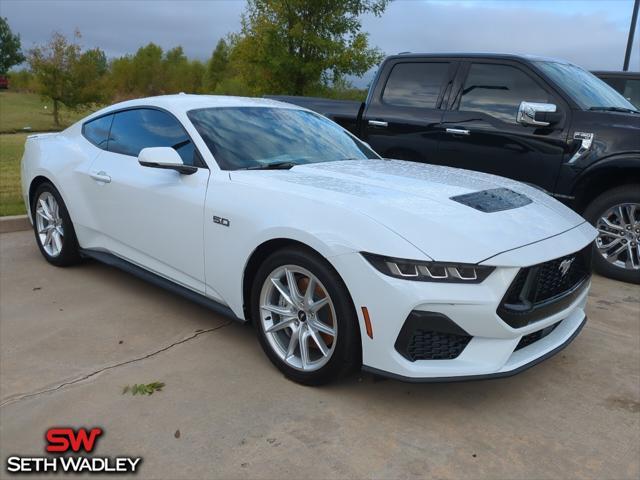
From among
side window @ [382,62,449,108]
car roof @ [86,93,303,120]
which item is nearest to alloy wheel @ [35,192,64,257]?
car roof @ [86,93,303,120]

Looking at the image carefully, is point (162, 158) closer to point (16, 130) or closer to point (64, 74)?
point (16, 130)

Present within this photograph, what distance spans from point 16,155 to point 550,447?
15.0 m

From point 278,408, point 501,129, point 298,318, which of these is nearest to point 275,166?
point 298,318

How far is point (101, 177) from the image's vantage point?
13.7 feet

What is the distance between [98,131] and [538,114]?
12.0 ft

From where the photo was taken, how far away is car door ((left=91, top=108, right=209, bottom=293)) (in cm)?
351

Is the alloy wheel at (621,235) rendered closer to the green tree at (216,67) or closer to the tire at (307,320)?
the tire at (307,320)

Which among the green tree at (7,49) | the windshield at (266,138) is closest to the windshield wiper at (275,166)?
the windshield at (266,138)

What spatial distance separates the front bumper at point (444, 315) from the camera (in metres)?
2.57

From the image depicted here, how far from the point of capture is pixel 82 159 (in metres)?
4.49

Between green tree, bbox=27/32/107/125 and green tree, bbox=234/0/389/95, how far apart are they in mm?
24302

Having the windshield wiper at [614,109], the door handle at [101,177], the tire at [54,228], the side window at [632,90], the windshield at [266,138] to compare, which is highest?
the side window at [632,90]

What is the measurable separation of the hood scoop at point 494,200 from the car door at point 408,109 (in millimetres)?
2492

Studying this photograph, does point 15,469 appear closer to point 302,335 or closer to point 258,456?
point 258,456
